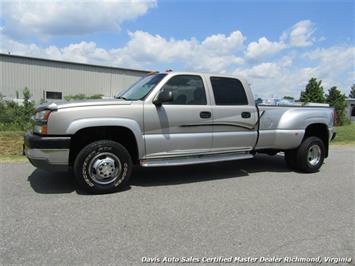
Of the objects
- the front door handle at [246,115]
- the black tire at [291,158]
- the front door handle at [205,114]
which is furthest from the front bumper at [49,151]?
the black tire at [291,158]

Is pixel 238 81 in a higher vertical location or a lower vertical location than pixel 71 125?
higher

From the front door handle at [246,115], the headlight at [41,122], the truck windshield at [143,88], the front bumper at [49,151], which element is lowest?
the front bumper at [49,151]

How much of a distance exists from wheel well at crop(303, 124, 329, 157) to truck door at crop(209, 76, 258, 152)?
1.66 metres

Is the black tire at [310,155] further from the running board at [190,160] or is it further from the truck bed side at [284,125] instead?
the running board at [190,160]

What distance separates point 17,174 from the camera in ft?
20.5

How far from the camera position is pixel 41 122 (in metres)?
5.00

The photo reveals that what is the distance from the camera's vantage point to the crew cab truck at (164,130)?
4973 millimetres

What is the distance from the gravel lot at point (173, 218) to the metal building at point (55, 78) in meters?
26.8

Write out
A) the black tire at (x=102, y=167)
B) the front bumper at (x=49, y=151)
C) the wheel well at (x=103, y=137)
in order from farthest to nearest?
1. the wheel well at (x=103, y=137)
2. the black tire at (x=102, y=167)
3. the front bumper at (x=49, y=151)

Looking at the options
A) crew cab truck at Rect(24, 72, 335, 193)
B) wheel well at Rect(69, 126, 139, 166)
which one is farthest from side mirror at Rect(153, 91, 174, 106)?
wheel well at Rect(69, 126, 139, 166)

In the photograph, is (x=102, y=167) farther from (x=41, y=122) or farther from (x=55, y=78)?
(x=55, y=78)

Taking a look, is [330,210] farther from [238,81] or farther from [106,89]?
[106,89]

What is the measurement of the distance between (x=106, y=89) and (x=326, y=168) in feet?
101

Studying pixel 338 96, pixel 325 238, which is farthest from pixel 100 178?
pixel 338 96
